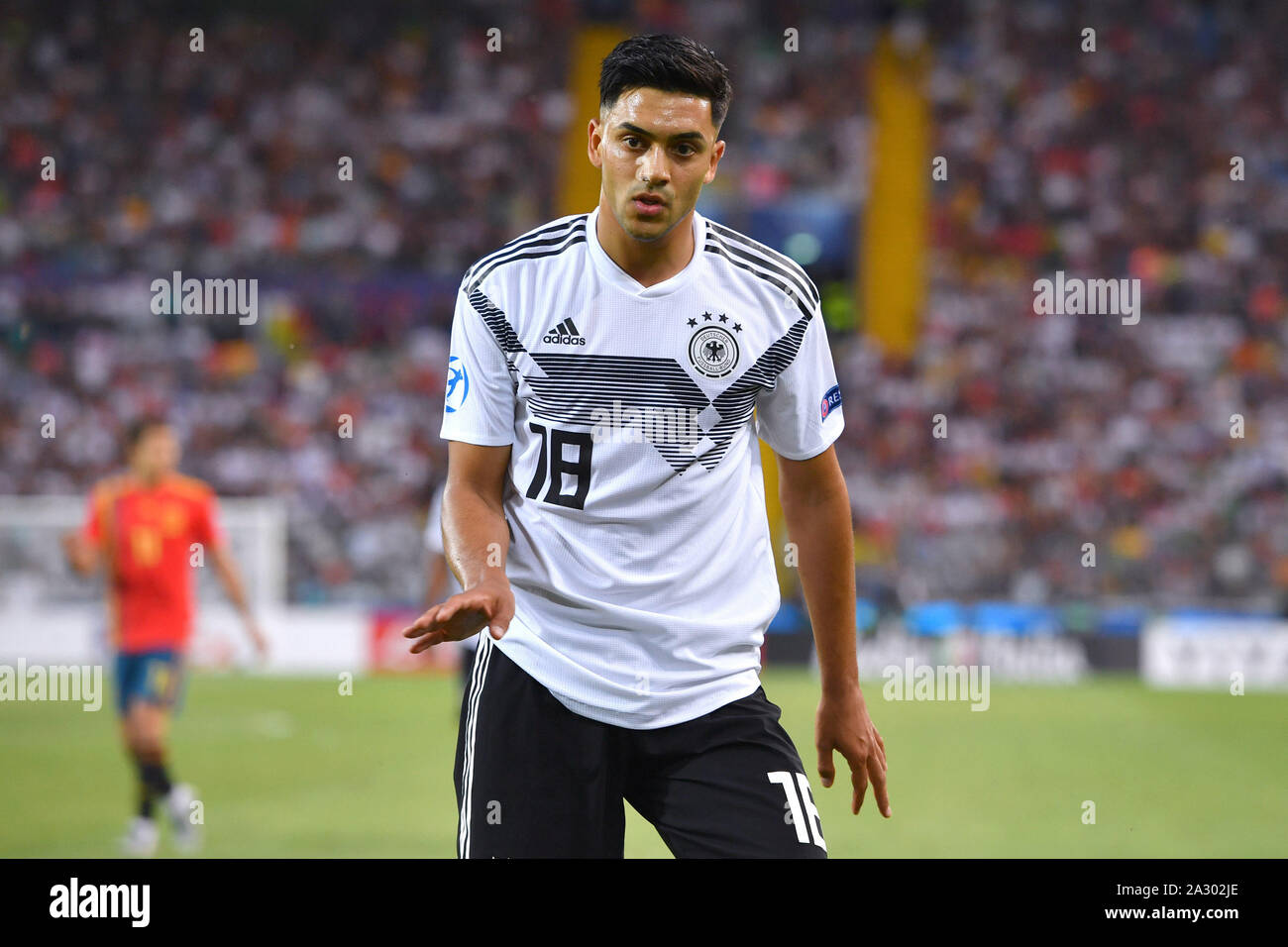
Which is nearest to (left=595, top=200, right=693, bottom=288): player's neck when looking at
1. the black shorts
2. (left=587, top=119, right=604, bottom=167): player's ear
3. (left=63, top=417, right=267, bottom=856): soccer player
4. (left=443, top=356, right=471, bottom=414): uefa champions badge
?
(left=587, top=119, right=604, bottom=167): player's ear

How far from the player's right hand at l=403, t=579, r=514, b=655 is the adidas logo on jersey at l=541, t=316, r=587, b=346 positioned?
614 mm

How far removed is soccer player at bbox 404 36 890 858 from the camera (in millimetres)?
3213

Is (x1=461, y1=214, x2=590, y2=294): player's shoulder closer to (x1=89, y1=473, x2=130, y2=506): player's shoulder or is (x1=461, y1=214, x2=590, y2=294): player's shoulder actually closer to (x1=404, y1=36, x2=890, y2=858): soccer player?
(x1=404, y1=36, x2=890, y2=858): soccer player

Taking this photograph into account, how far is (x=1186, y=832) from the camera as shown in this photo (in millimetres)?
8234

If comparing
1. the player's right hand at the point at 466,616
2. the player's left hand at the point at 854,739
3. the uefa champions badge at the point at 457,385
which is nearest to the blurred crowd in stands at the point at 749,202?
the player's left hand at the point at 854,739

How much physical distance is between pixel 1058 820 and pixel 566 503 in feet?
19.9

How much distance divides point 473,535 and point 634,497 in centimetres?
37

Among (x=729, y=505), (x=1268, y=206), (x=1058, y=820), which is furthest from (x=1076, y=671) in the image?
(x=729, y=505)

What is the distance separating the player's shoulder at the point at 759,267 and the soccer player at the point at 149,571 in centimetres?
479

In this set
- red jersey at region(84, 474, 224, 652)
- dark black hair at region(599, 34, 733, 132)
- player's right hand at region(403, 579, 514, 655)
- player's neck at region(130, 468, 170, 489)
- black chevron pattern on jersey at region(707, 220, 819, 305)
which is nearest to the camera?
player's right hand at region(403, 579, 514, 655)

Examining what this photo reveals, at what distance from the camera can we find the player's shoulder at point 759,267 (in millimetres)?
3439

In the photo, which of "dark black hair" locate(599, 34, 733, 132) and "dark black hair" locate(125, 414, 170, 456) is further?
"dark black hair" locate(125, 414, 170, 456)

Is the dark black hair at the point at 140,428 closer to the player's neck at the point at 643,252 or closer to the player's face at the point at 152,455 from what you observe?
the player's face at the point at 152,455
